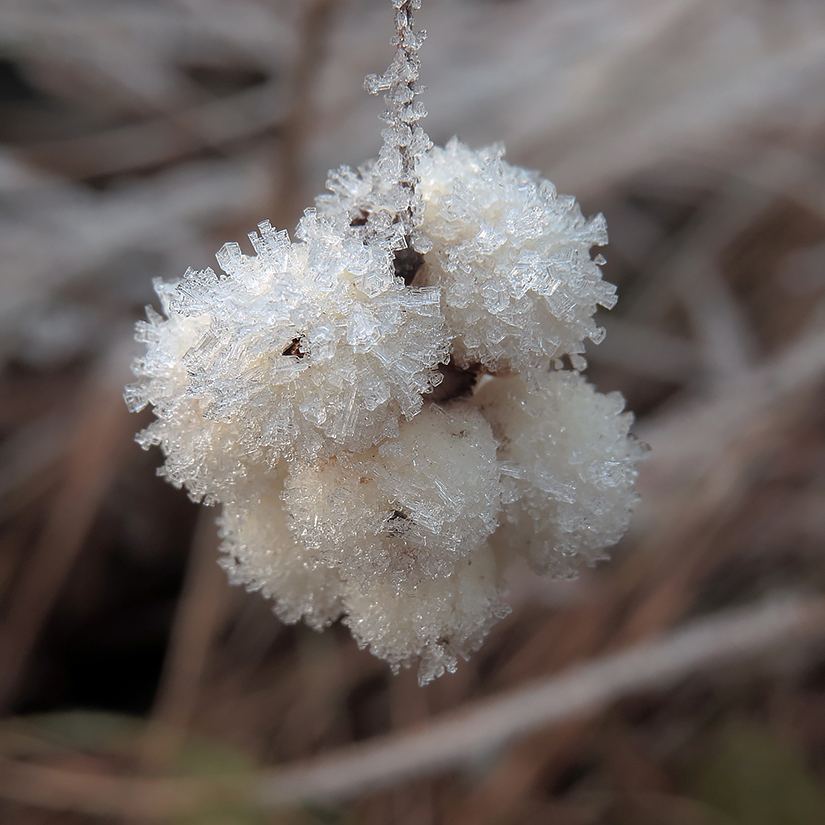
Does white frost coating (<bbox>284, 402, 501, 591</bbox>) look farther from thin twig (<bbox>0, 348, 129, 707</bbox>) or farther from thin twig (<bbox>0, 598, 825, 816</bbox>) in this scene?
thin twig (<bbox>0, 348, 129, 707</bbox>)

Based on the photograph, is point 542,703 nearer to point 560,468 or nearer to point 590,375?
point 560,468

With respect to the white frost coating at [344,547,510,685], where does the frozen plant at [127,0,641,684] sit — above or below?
above

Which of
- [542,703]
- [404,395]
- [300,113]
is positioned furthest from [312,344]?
[300,113]

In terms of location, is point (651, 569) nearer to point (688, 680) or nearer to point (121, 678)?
point (688, 680)

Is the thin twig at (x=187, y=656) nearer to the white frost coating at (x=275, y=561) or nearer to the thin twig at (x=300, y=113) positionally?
the thin twig at (x=300, y=113)

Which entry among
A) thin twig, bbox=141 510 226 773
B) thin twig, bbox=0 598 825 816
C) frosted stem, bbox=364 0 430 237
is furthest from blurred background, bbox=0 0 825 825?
frosted stem, bbox=364 0 430 237

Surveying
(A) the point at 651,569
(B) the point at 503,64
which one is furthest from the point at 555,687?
(B) the point at 503,64

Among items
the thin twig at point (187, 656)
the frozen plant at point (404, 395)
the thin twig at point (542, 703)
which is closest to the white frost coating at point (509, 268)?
the frozen plant at point (404, 395)
